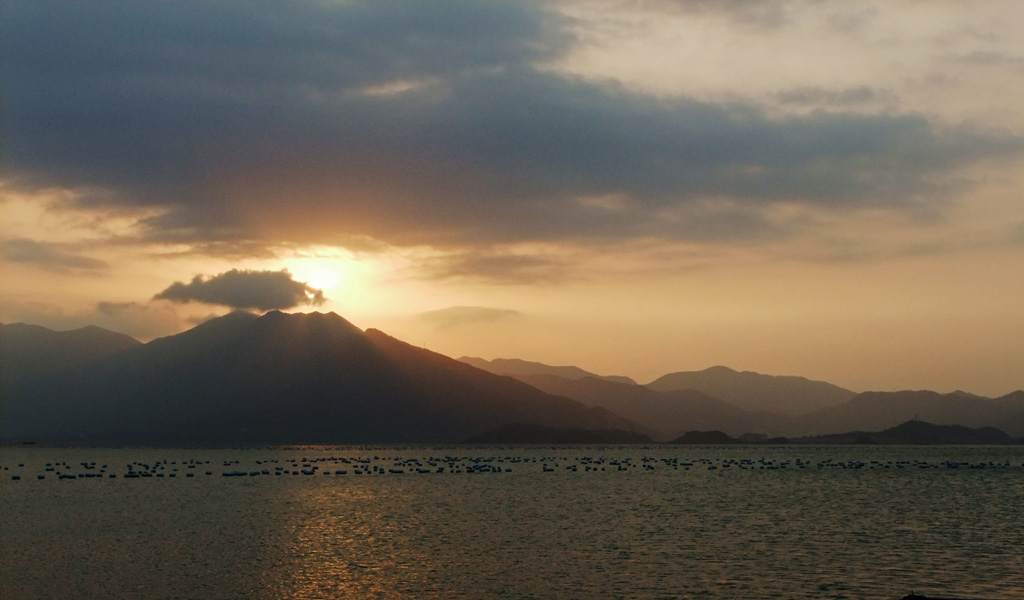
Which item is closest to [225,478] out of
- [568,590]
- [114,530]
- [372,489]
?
[372,489]

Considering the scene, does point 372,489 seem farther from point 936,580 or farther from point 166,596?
point 936,580

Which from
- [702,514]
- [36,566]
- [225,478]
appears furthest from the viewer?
[225,478]

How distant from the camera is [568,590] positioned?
1925 inches

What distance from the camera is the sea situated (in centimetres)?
5022

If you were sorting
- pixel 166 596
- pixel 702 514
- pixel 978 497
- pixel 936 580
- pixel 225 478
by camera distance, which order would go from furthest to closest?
pixel 225 478
pixel 978 497
pixel 702 514
pixel 936 580
pixel 166 596

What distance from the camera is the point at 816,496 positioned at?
377 ft

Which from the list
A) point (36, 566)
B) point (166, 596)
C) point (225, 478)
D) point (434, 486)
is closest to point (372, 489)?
point (434, 486)

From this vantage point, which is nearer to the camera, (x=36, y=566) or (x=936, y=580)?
(x=936, y=580)

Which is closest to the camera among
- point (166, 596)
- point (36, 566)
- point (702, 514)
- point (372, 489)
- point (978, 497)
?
point (166, 596)

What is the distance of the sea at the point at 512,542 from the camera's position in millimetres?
50219

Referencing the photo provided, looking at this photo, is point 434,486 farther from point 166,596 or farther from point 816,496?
point 166,596

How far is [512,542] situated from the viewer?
68.6 meters

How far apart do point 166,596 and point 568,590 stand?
21600 millimetres

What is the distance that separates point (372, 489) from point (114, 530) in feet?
180
